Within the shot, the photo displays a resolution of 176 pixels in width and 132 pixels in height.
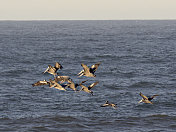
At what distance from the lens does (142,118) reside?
145 feet

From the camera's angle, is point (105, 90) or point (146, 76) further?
point (146, 76)

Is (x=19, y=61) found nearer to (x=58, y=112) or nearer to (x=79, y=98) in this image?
(x=79, y=98)

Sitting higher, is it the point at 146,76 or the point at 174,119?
the point at 146,76

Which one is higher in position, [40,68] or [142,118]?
[40,68]

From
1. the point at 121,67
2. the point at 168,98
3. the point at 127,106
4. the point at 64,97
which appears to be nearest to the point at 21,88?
the point at 64,97

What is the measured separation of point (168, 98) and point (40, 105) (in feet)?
58.2

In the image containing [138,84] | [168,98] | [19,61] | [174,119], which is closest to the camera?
[174,119]

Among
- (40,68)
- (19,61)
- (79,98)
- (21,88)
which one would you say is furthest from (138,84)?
(19,61)

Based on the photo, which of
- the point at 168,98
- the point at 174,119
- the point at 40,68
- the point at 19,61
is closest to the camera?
the point at 174,119

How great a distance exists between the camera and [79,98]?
5344cm

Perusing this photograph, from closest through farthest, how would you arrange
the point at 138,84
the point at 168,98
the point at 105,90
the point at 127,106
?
1. the point at 127,106
2. the point at 168,98
3. the point at 105,90
4. the point at 138,84

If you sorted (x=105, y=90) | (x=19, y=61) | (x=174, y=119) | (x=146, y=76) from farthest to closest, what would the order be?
1. (x=19, y=61)
2. (x=146, y=76)
3. (x=105, y=90)
4. (x=174, y=119)

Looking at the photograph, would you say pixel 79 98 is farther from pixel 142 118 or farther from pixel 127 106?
pixel 142 118

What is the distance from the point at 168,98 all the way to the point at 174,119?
9568 mm
